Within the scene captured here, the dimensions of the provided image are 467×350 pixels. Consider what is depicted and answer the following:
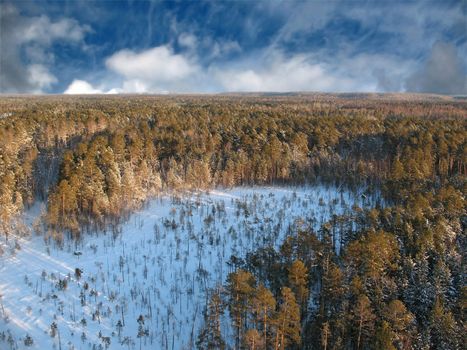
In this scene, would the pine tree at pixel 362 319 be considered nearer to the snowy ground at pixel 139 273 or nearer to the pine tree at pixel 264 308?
the pine tree at pixel 264 308

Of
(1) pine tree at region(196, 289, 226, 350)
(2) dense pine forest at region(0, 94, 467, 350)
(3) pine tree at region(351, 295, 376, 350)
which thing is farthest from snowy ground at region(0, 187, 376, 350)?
(3) pine tree at region(351, 295, 376, 350)

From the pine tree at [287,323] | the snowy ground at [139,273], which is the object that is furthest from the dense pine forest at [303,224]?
the snowy ground at [139,273]

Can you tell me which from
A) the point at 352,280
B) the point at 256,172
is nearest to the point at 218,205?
the point at 256,172

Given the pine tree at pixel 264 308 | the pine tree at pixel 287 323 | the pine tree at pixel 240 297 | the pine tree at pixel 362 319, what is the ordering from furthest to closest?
the pine tree at pixel 240 297 < the pine tree at pixel 362 319 < the pine tree at pixel 264 308 < the pine tree at pixel 287 323

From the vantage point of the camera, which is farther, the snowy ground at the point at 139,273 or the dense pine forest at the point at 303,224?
the snowy ground at the point at 139,273

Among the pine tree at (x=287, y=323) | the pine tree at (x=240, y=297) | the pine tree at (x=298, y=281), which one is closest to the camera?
the pine tree at (x=287, y=323)

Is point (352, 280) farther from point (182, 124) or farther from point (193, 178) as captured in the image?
point (182, 124)
